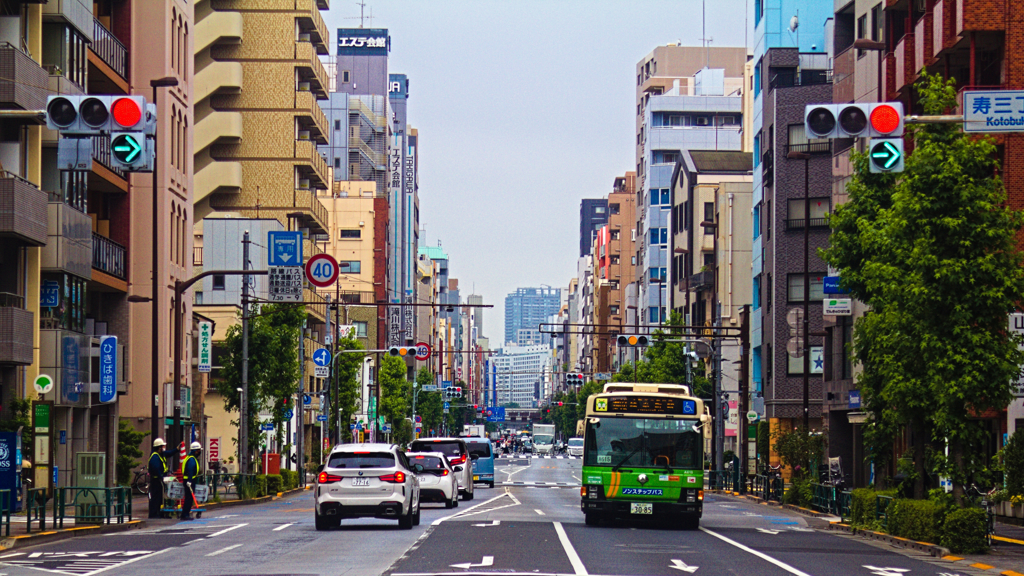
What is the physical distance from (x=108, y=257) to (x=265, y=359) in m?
8.43

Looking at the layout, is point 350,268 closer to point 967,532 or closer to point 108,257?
point 108,257

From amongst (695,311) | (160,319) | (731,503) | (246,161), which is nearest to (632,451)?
(731,503)

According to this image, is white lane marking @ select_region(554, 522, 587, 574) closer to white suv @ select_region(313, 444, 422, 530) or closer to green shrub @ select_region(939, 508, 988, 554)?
white suv @ select_region(313, 444, 422, 530)

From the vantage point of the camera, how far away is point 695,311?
10181 cm

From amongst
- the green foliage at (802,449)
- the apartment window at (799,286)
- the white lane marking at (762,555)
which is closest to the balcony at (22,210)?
the white lane marking at (762,555)

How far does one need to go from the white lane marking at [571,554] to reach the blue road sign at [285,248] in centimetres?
2544

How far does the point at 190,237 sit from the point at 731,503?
2425 cm

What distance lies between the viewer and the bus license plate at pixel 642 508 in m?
31.2

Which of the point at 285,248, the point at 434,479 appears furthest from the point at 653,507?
the point at 285,248

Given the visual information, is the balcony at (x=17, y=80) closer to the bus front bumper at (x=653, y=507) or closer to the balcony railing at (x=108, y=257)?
the balcony railing at (x=108, y=257)

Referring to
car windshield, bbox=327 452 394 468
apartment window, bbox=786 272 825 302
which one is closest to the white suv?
car windshield, bbox=327 452 394 468

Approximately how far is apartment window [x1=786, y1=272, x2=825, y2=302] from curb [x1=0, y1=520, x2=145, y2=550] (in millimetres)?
47638

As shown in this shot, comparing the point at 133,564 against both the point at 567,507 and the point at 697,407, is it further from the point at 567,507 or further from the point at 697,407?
the point at 567,507

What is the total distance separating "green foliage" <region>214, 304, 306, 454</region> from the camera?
2136 inches
